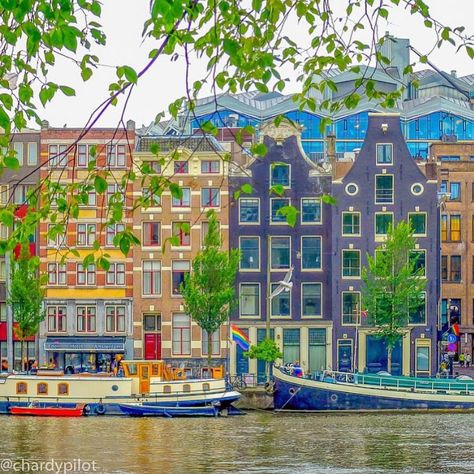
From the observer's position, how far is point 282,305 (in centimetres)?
6575

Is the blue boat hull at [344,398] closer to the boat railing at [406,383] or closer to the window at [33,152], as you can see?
the boat railing at [406,383]

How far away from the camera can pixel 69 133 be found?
219 feet

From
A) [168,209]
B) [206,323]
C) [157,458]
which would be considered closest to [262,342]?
[206,323]

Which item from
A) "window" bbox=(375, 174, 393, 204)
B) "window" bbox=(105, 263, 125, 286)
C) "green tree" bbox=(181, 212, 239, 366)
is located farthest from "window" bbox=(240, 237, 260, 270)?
"window" bbox=(375, 174, 393, 204)

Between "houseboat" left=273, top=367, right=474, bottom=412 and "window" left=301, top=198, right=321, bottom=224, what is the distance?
36.5 feet

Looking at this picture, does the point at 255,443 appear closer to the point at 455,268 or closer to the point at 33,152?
the point at 33,152

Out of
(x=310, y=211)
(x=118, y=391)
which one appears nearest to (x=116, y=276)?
(x=310, y=211)

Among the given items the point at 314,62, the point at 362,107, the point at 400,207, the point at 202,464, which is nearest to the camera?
the point at 314,62

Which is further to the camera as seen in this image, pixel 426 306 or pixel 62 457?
pixel 426 306

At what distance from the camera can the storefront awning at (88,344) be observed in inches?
2596

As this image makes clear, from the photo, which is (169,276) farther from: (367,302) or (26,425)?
(26,425)

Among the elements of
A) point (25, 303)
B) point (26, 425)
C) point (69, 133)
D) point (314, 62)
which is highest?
point (69, 133)

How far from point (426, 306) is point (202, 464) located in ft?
104

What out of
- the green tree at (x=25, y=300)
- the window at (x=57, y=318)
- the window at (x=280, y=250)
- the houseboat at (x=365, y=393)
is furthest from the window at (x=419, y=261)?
the green tree at (x=25, y=300)
